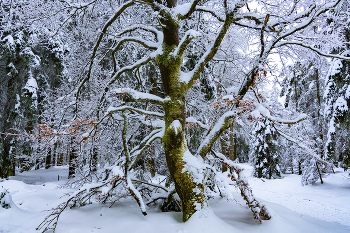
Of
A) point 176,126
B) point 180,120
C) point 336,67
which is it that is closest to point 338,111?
point 336,67

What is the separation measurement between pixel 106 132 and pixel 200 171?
3228mm

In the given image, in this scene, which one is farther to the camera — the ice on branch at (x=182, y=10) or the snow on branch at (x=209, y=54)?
the ice on branch at (x=182, y=10)

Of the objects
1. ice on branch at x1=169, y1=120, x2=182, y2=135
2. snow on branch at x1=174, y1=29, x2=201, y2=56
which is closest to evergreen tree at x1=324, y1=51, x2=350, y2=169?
snow on branch at x1=174, y1=29, x2=201, y2=56

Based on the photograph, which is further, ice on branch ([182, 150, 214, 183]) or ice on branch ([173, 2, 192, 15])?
ice on branch ([173, 2, 192, 15])

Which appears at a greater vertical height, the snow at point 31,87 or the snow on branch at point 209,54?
the snow at point 31,87

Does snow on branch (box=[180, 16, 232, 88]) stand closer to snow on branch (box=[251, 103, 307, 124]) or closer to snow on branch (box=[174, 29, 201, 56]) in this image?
snow on branch (box=[174, 29, 201, 56])

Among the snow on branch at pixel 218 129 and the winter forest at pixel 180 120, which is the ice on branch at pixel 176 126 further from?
the snow on branch at pixel 218 129

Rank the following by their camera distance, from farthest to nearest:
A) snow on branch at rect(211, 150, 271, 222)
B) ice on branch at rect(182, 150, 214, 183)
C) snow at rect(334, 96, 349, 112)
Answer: snow at rect(334, 96, 349, 112) < snow on branch at rect(211, 150, 271, 222) < ice on branch at rect(182, 150, 214, 183)

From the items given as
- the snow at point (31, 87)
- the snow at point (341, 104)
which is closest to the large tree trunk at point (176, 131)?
the snow at point (341, 104)

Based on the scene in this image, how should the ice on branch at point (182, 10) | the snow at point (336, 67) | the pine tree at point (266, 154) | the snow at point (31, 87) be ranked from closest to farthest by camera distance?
the ice on branch at point (182, 10) < the snow at point (336, 67) < the snow at point (31, 87) < the pine tree at point (266, 154)

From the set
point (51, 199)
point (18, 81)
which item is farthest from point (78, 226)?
point (18, 81)

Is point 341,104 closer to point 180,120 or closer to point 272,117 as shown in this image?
point 272,117

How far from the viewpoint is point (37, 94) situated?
1079cm

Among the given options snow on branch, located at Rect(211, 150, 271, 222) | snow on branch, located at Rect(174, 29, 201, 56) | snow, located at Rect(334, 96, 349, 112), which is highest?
snow on branch, located at Rect(174, 29, 201, 56)
